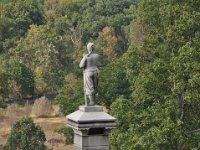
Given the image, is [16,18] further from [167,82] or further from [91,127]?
[91,127]

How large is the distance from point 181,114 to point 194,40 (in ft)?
10.9

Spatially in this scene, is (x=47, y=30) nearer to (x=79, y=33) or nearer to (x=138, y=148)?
(x=79, y=33)

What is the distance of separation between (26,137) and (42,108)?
2703 cm

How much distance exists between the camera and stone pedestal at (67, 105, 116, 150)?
23375 millimetres

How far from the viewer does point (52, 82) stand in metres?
87.5

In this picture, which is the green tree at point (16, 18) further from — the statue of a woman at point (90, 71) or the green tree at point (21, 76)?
the statue of a woman at point (90, 71)

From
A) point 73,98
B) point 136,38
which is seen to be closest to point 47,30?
point 136,38

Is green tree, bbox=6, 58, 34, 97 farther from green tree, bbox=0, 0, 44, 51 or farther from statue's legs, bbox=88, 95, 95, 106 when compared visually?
statue's legs, bbox=88, 95, 95, 106

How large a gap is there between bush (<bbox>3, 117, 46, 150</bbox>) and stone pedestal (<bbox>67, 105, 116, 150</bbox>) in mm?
24980

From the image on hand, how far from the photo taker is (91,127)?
2339 cm

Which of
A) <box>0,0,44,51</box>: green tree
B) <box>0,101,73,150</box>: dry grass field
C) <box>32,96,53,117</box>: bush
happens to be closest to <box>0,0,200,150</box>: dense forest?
<box>0,101,73,150</box>: dry grass field

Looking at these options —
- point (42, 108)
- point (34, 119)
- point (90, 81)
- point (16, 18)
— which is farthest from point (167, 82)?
point (16, 18)

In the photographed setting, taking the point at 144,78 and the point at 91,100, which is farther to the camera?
the point at 144,78

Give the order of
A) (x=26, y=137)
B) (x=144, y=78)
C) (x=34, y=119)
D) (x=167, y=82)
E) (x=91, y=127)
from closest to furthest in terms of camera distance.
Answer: (x=91, y=127) → (x=144, y=78) → (x=167, y=82) → (x=26, y=137) → (x=34, y=119)
